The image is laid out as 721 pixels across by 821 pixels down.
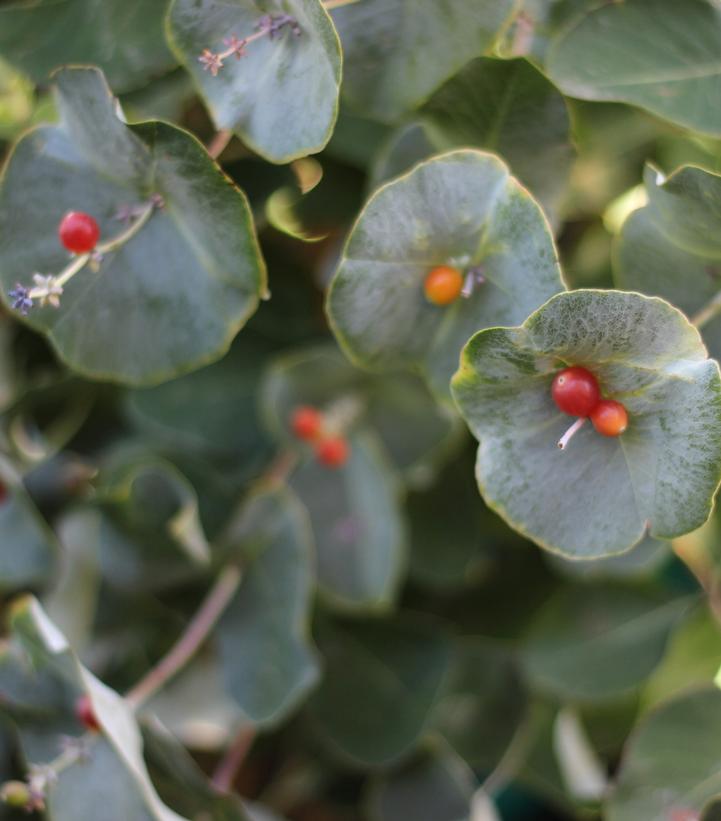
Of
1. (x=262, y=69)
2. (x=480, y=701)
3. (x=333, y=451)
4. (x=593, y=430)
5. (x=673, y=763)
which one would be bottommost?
(x=480, y=701)

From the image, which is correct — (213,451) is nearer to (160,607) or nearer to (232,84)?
(160,607)

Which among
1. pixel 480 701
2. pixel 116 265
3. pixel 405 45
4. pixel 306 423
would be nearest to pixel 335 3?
pixel 405 45

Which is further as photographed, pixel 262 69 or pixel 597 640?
pixel 597 640

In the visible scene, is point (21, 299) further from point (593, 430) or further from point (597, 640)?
point (597, 640)

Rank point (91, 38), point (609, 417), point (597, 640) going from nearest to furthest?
1. point (609, 417)
2. point (91, 38)
3. point (597, 640)

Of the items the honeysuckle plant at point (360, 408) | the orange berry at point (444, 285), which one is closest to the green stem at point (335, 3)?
the honeysuckle plant at point (360, 408)

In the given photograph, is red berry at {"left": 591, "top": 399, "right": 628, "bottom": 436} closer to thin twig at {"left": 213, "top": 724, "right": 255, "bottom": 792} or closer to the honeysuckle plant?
the honeysuckle plant
